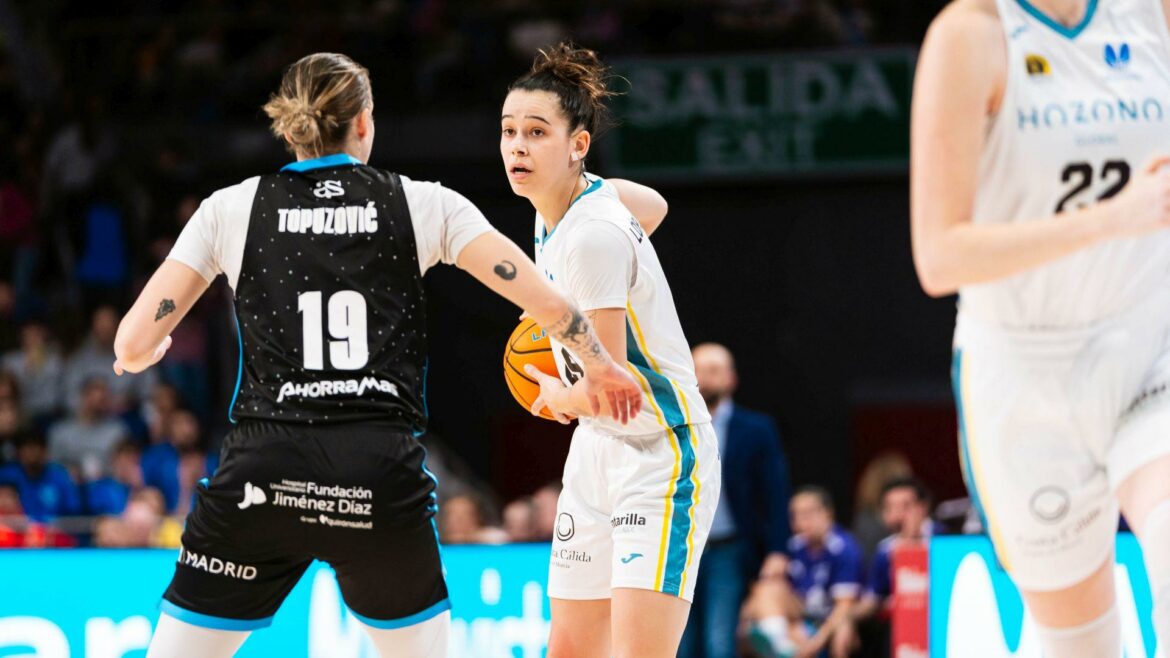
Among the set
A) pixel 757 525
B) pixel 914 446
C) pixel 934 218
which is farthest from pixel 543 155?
pixel 914 446

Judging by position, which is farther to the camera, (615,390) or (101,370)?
(101,370)

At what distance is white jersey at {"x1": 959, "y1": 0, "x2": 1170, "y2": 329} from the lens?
10.4 feet

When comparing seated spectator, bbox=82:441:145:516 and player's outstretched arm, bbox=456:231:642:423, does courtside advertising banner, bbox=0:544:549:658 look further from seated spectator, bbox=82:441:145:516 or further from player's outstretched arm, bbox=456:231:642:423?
seated spectator, bbox=82:441:145:516

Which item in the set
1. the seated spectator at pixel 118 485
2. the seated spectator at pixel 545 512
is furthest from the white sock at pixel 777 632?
the seated spectator at pixel 118 485

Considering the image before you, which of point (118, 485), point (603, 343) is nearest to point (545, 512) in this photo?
point (118, 485)

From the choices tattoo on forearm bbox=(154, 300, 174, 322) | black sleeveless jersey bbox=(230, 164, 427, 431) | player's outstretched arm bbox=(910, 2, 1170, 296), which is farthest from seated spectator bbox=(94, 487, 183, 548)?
player's outstretched arm bbox=(910, 2, 1170, 296)

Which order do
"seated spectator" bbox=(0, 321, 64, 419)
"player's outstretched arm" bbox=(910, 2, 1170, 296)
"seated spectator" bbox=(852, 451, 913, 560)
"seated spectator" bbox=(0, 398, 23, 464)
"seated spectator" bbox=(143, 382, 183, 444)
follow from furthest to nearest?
"seated spectator" bbox=(0, 321, 64, 419), "seated spectator" bbox=(143, 382, 183, 444), "seated spectator" bbox=(852, 451, 913, 560), "seated spectator" bbox=(0, 398, 23, 464), "player's outstretched arm" bbox=(910, 2, 1170, 296)

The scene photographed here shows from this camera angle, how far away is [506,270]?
384cm

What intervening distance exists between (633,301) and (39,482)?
7134 mm

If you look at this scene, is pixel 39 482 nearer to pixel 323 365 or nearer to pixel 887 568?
pixel 887 568

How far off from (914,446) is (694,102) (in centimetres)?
434

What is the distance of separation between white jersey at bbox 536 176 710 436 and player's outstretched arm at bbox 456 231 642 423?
27 cm

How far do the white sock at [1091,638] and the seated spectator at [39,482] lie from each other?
832cm

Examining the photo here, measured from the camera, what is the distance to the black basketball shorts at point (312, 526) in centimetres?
382
